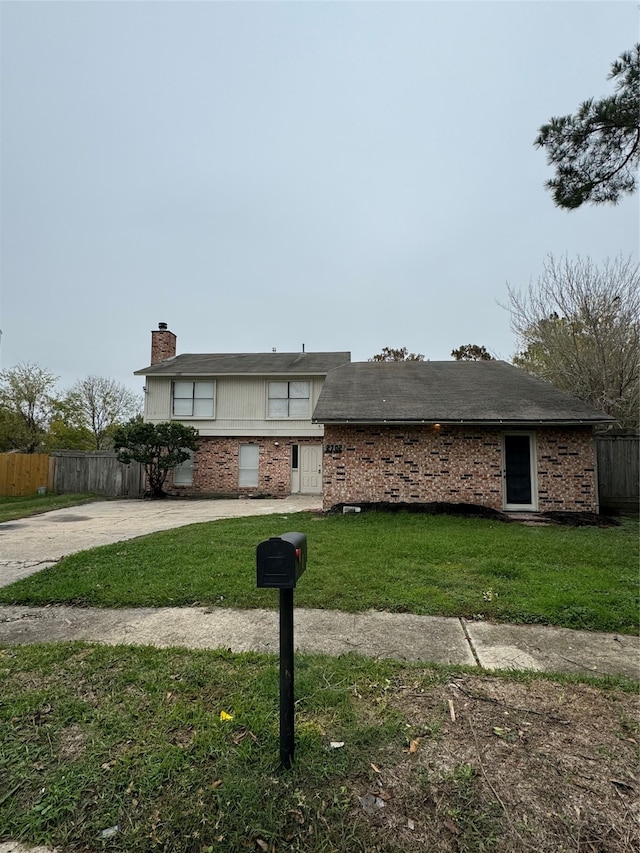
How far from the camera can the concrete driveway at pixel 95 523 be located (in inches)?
242

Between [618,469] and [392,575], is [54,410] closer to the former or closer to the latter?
[392,575]

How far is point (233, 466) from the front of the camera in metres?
15.8

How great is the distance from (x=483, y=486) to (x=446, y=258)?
13.7m

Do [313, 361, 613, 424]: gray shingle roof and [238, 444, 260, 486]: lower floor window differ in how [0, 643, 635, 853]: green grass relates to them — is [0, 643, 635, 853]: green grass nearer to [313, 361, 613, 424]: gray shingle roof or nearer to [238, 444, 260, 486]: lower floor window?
[313, 361, 613, 424]: gray shingle roof

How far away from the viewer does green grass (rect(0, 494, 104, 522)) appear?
10.7m

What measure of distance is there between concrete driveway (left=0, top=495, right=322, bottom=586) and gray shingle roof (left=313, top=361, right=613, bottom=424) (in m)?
3.36

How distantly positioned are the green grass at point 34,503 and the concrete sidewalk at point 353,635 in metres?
8.23

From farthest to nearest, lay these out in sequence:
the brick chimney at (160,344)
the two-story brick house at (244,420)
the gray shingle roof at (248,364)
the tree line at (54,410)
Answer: the tree line at (54,410) < the brick chimney at (160,344) < the gray shingle roof at (248,364) < the two-story brick house at (244,420)

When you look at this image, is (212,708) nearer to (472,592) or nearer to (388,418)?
(472,592)

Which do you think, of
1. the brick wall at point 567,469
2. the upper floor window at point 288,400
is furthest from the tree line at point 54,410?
the brick wall at point 567,469

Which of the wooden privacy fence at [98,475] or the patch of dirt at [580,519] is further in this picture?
the wooden privacy fence at [98,475]

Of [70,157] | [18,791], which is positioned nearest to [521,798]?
[18,791]

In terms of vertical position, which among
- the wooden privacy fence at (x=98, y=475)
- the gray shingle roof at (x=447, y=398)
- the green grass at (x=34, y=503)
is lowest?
the green grass at (x=34, y=503)

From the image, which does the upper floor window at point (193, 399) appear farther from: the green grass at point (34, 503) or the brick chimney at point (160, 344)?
the green grass at point (34, 503)
